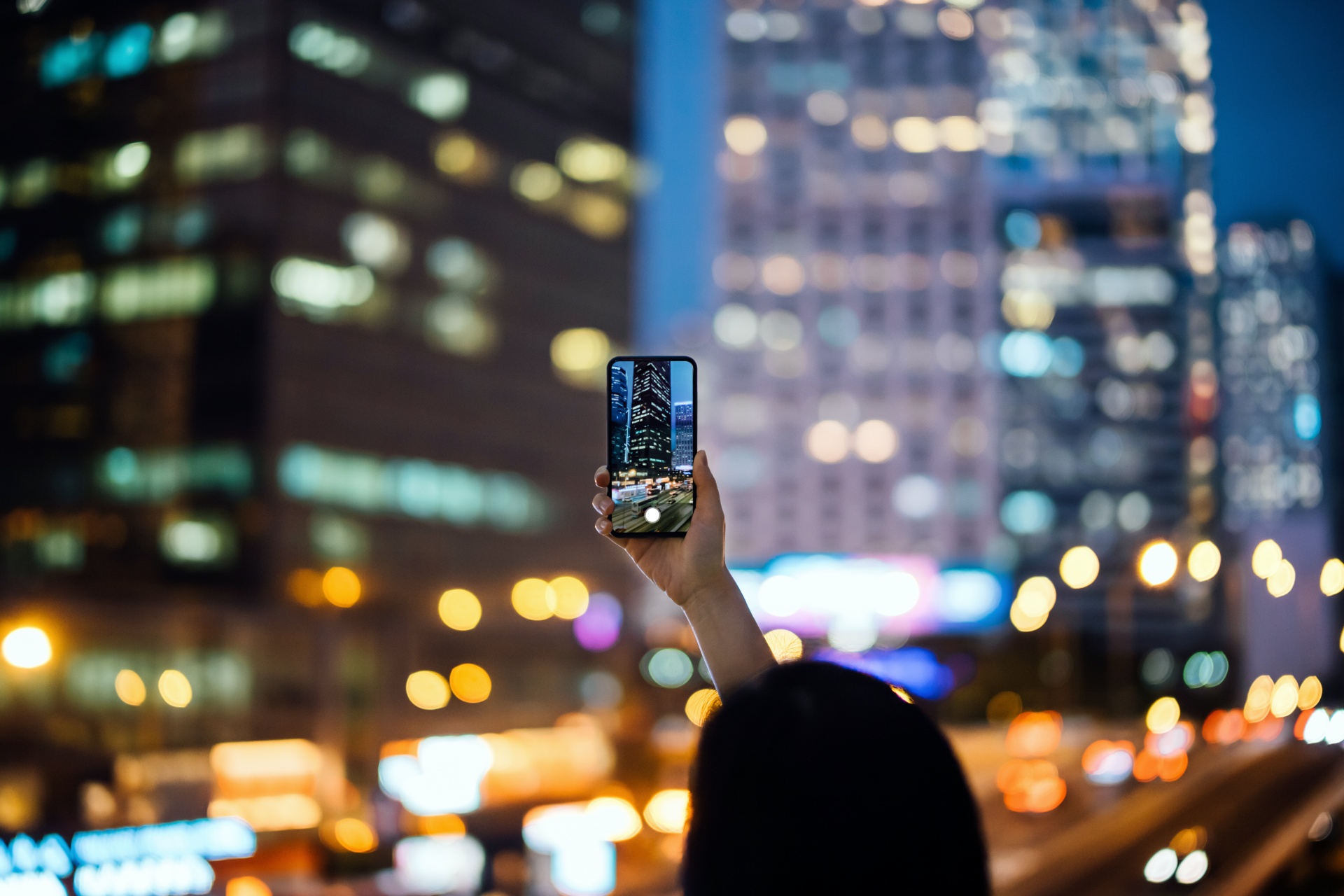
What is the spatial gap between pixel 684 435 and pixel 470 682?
48.2 m

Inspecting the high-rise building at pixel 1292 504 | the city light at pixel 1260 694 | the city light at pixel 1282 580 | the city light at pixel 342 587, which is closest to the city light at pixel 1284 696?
the city light at pixel 1260 694

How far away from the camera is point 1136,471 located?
253 feet

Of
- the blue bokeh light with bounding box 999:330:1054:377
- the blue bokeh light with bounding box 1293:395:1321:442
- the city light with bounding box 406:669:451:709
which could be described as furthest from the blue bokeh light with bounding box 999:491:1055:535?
the blue bokeh light with bounding box 1293:395:1321:442

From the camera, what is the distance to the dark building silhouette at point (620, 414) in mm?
2402

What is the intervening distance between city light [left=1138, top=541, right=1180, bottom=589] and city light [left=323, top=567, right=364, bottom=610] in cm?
3483

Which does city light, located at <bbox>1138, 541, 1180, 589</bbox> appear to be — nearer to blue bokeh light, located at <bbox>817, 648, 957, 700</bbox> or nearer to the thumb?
the thumb

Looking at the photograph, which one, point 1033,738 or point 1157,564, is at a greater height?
point 1157,564

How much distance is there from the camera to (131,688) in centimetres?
3111

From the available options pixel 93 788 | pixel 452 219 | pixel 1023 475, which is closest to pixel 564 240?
pixel 452 219

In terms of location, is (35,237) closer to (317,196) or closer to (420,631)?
(317,196)

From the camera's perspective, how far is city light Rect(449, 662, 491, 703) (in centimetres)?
4803

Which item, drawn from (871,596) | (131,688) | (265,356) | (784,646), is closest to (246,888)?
(131,688)

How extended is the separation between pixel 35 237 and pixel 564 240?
25.3 metres

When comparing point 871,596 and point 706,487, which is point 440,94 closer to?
point 871,596
